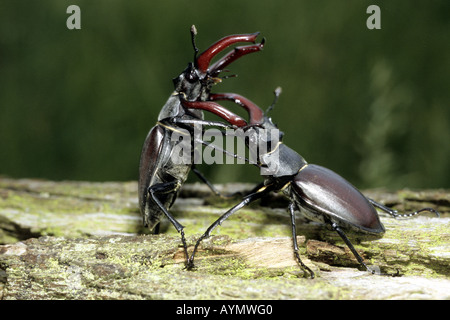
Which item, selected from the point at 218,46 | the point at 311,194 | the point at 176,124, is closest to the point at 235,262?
the point at 311,194

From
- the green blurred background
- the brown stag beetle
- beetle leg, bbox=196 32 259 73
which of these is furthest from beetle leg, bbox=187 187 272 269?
the green blurred background

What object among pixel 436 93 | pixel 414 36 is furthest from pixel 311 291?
pixel 414 36

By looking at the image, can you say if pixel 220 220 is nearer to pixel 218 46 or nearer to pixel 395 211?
pixel 218 46

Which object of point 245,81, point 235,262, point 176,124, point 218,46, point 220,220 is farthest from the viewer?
point 245,81

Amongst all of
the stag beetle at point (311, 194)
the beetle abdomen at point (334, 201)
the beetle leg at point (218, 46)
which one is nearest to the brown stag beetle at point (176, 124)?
the beetle leg at point (218, 46)

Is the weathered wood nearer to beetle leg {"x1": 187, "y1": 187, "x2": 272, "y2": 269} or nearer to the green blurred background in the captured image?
beetle leg {"x1": 187, "y1": 187, "x2": 272, "y2": 269}
